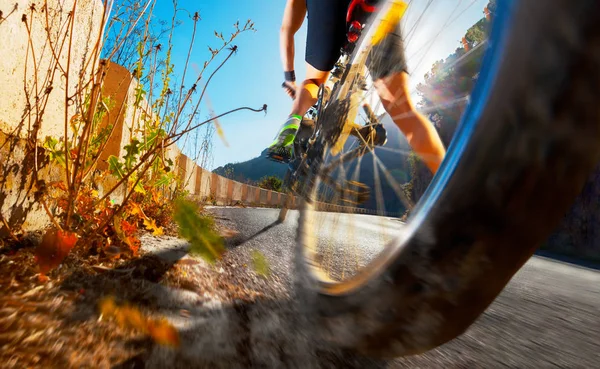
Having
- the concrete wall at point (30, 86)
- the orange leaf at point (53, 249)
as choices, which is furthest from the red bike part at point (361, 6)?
the orange leaf at point (53, 249)

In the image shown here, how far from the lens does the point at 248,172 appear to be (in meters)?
98.0

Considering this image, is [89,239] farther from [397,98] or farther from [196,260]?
[397,98]

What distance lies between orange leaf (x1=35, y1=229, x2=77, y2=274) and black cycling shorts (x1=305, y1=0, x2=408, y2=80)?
1.48 m

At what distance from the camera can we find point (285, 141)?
252cm

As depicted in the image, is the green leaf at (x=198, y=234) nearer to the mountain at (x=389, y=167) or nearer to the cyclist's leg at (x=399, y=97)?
the mountain at (x=389, y=167)

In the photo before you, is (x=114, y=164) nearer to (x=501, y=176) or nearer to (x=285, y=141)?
(x=285, y=141)

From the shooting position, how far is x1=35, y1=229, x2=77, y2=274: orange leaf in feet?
3.14

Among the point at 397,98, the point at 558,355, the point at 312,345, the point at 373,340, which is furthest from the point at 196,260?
the point at 558,355

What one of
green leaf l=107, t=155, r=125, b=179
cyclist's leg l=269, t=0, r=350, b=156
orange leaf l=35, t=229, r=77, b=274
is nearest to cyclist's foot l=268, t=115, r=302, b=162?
cyclist's leg l=269, t=0, r=350, b=156

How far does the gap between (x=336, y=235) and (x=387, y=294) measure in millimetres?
1468

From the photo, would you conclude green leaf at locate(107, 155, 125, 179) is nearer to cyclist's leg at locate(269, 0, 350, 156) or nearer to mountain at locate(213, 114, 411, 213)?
mountain at locate(213, 114, 411, 213)

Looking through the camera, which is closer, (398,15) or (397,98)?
(397,98)

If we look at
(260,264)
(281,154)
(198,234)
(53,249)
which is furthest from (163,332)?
(281,154)

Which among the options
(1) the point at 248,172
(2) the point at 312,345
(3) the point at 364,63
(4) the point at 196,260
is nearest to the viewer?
(2) the point at 312,345
